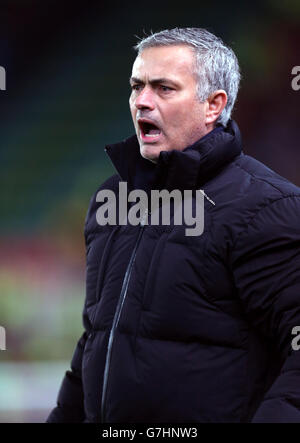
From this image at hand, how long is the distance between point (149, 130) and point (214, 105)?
144mm

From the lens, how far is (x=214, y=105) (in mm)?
1565

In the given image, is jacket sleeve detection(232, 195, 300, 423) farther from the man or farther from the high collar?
the high collar

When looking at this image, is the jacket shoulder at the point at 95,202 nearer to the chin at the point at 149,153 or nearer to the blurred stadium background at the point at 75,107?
the chin at the point at 149,153

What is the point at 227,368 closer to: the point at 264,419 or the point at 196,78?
the point at 264,419

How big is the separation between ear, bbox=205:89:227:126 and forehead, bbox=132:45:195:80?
7 centimetres

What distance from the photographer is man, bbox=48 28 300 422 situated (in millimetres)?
1305

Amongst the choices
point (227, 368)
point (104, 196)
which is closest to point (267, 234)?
point (227, 368)

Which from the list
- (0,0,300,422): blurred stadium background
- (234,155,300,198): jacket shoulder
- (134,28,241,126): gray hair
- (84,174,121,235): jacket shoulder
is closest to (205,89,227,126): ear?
(134,28,241,126): gray hair

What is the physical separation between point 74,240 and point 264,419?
12.8 feet

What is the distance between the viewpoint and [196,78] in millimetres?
1537

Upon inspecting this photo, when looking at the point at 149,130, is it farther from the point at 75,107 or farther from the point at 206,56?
the point at 75,107

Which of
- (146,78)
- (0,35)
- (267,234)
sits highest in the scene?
(0,35)

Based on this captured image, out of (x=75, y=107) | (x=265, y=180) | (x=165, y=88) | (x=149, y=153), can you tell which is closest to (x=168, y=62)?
(x=165, y=88)

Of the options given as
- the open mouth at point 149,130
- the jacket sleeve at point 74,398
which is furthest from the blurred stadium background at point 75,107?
the open mouth at point 149,130
